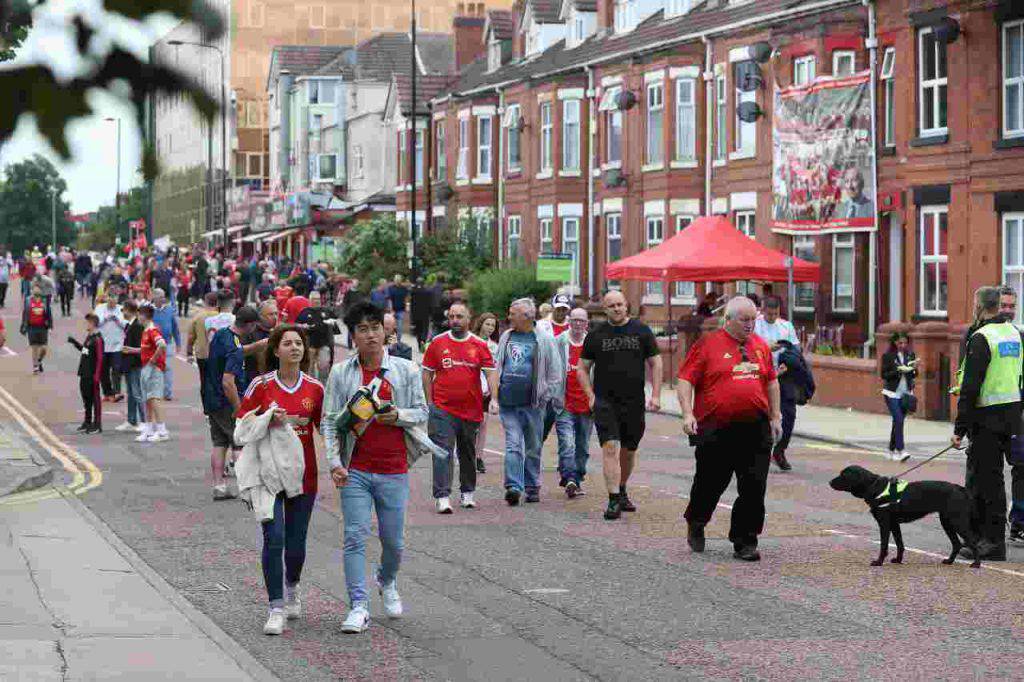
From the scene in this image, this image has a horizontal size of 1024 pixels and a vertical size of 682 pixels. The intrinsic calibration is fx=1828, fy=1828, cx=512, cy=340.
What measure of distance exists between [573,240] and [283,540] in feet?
130

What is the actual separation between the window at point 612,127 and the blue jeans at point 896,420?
955 inches

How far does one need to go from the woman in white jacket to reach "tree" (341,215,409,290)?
43887 mm

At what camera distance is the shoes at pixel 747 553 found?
1269 cm

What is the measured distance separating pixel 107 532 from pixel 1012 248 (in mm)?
19099

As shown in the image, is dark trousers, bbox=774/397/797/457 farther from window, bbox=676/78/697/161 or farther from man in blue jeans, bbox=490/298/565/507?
window, bbox=676/78/697/161

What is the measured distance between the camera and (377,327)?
32.8 feet

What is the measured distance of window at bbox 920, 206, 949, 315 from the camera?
3147 centimetres

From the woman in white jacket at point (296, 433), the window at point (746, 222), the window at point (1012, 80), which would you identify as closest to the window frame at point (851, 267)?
the window at point (746, 222)

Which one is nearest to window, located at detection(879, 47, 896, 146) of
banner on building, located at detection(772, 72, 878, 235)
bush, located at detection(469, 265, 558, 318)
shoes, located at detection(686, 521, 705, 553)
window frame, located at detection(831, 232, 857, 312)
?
banner on building, located at detection(772, 72, 878, 235)

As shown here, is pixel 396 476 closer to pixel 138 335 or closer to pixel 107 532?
pixel 107 532

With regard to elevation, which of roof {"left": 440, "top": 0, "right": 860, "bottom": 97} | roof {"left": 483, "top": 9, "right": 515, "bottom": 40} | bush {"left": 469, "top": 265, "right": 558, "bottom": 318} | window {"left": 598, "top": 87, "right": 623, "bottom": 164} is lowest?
bush {"left": 469, "top": 265, "right": 558, "bottom": 318}

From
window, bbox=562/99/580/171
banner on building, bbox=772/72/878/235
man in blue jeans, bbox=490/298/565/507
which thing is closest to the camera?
man in blue jeans, bbox=490/298/565/507

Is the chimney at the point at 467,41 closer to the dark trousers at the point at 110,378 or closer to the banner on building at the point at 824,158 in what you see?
the banner on building at the point at 824,158

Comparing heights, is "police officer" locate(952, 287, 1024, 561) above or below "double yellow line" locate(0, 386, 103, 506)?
above
